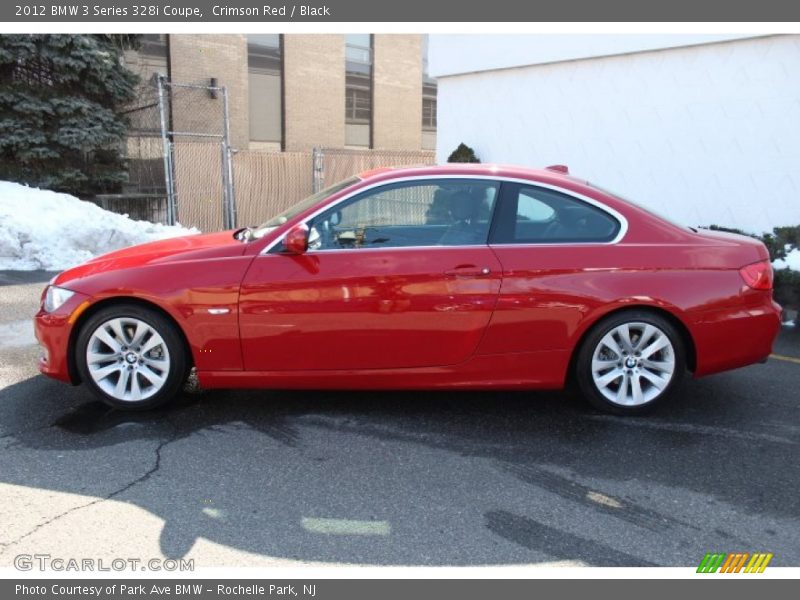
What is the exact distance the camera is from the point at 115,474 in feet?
12.2

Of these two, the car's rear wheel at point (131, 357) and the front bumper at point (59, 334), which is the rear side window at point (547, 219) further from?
the front bumper at point (59, 334)

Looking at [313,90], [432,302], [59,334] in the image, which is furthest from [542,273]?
[313,90]

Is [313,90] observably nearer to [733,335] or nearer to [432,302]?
[432,302]

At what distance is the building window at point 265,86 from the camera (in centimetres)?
2192

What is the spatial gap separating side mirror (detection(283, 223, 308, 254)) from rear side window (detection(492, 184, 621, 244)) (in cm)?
118

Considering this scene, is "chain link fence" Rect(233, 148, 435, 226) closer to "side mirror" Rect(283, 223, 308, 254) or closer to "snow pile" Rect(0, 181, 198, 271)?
"snow pile" Rect(0, 181, 198, 271)

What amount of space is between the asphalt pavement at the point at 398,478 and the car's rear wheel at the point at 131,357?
146 mm

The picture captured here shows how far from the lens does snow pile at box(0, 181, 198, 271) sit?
1011cm

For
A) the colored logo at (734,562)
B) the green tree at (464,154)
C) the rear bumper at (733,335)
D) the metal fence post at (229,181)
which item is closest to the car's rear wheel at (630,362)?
the rear bumper at (733,335)

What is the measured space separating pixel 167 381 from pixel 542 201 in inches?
104

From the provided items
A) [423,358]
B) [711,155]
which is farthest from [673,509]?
[711,155]

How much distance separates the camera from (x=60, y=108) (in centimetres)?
1252

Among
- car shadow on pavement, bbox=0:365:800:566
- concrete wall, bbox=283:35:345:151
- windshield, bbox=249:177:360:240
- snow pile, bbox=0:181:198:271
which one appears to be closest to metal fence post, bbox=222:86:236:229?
snow pile, bbox=0:181:198:271

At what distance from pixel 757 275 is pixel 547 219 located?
139 cm
